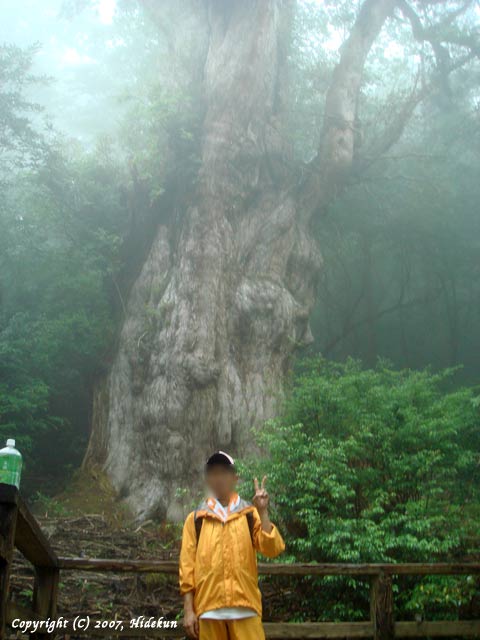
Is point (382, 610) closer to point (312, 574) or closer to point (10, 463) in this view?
point (312, 574)

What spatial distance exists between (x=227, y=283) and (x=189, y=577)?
8.43m

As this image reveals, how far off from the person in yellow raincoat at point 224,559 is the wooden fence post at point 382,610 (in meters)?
2.10

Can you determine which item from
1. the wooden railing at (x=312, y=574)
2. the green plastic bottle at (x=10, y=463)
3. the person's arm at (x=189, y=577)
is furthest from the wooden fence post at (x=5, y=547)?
the green plastic bottle at (x=10, y=463)

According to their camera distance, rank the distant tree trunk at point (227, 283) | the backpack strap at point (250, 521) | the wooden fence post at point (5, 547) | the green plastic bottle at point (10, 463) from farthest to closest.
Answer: the distant tree trunk at point (227, 283) → the green plastic bottle at point (10, 463) → the backpack strap at point (250, 521) → the wooden fence post at point (5, 547)

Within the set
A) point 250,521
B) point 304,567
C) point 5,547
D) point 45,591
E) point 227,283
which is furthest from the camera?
point 227,283

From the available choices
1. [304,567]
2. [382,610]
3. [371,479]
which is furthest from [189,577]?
[371,479]

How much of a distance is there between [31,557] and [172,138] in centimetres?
1023

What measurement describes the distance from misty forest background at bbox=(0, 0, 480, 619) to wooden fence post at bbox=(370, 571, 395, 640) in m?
0.72

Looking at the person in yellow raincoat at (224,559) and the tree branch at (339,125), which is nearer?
the person in yellow raincoat at (224,559)

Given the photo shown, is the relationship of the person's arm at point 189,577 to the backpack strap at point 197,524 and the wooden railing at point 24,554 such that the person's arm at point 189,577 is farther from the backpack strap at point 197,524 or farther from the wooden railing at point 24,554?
the wooden railing at point 24,554

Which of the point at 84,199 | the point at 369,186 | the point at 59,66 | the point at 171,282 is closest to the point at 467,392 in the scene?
the point at 171,282

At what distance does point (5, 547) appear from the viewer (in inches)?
111

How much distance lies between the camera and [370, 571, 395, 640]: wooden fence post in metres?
5.18

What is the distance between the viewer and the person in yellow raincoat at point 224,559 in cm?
337
